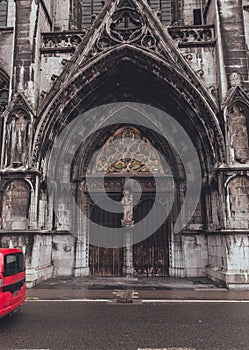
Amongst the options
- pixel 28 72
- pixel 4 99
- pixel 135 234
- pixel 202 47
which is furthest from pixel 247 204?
pixel 4 99

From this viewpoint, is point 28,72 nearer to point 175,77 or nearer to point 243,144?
point 175,77

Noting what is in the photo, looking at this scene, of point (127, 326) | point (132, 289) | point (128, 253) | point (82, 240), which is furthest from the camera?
point (82, 240)

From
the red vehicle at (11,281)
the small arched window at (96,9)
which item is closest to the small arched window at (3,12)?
the small arched window at (96,9)

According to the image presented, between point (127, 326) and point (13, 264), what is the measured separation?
102 inches

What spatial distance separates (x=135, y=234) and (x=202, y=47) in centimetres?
752

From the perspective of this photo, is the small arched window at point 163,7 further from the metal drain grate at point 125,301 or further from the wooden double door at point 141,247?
the metal drain grate at point 125,301

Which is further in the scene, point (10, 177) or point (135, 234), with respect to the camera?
point (135, 234)

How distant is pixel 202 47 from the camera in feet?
38.1

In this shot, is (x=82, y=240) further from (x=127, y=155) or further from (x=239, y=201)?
(x=239, y=201)

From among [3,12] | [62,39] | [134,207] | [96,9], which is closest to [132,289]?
[134,207]

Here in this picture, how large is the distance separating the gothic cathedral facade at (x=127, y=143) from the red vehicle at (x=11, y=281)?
3.35 meters

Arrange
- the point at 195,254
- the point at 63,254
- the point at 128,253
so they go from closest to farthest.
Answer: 1. the point at 195,254
2. the point at 63,254
3. the point at 128,253

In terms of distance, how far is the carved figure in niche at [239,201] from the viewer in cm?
967

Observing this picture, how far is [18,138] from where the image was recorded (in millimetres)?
10711
